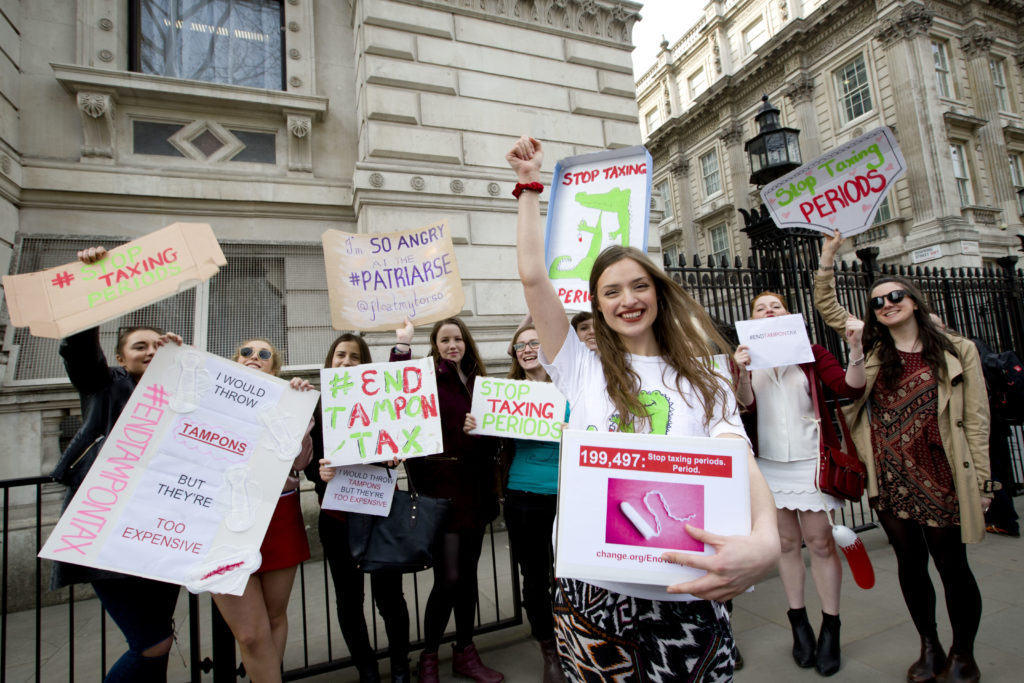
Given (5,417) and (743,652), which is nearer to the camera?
(743,652)

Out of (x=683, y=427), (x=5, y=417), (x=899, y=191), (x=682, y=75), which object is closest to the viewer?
(x=683, y=427)

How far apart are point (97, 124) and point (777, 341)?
7639 mm

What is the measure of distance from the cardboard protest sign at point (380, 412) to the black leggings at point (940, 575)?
2647mm

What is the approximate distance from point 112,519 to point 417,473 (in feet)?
5.12

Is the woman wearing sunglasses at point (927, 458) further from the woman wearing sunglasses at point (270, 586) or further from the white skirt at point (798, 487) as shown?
the woman wearing sunglasses at point (270, 586)

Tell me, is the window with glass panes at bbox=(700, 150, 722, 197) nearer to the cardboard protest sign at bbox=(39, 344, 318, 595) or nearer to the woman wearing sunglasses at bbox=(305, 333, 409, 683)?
the woman wearing sunglasses at bbox=(305, 333, 409, 683)

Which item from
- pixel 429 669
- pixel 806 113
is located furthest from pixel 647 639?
pixel 806 113

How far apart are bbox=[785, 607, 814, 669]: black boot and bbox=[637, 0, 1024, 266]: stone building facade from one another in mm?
17006

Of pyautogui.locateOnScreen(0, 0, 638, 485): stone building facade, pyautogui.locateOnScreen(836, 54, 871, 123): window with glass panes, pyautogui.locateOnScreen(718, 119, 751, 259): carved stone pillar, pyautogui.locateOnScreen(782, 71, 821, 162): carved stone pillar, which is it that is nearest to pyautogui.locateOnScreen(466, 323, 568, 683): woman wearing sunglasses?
pyautogui.locateOnScreen(0, 0, 638, 485): stone building facade

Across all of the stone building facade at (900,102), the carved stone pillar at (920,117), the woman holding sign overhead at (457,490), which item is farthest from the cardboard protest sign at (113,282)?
the carved stone pillar at (920,117)

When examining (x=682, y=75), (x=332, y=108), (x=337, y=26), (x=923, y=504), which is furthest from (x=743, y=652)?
(x=682, y=75)

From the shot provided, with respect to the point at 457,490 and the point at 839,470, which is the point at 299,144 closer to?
the point at 457,490

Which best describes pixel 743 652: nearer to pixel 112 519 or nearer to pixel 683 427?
pixel 683 427

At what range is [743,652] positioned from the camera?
3.23 metres
